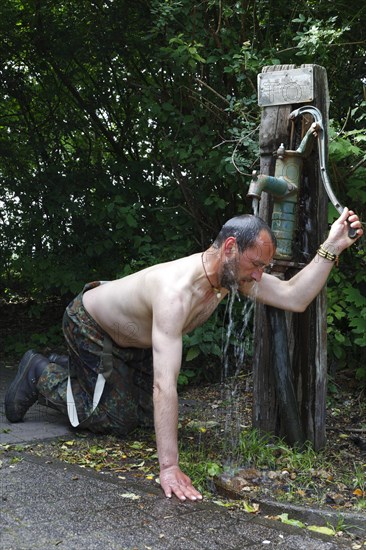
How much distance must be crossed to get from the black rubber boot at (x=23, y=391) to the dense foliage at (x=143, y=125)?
1870 mm

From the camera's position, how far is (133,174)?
23.1 feet

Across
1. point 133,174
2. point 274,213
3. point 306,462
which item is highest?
point 133,174

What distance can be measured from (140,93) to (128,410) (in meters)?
3.67

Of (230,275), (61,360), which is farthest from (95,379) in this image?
(230,275)

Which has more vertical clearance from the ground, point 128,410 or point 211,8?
point 211,8

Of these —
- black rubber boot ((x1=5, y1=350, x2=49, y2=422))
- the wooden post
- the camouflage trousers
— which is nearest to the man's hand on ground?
the wooden post

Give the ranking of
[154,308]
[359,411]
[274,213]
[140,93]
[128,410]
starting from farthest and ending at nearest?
[140,93]
[359,411]
[128,410]
[274,213]
[154,308]

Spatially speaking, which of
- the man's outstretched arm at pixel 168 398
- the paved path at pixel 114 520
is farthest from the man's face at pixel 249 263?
the paved path at pixel 114 520

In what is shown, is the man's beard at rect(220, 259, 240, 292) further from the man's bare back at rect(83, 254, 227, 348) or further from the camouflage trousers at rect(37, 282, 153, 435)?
the camouflage trousers at rect(37, 282, 153, 435)

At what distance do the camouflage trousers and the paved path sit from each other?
724mm

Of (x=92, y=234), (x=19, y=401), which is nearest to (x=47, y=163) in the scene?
(x=92, y=234)

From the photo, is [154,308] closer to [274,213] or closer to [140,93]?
[274,213]

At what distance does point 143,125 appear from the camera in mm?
6781

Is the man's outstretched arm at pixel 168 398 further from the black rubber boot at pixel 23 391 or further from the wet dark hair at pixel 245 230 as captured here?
the black rubber boot at pixel 23 391
